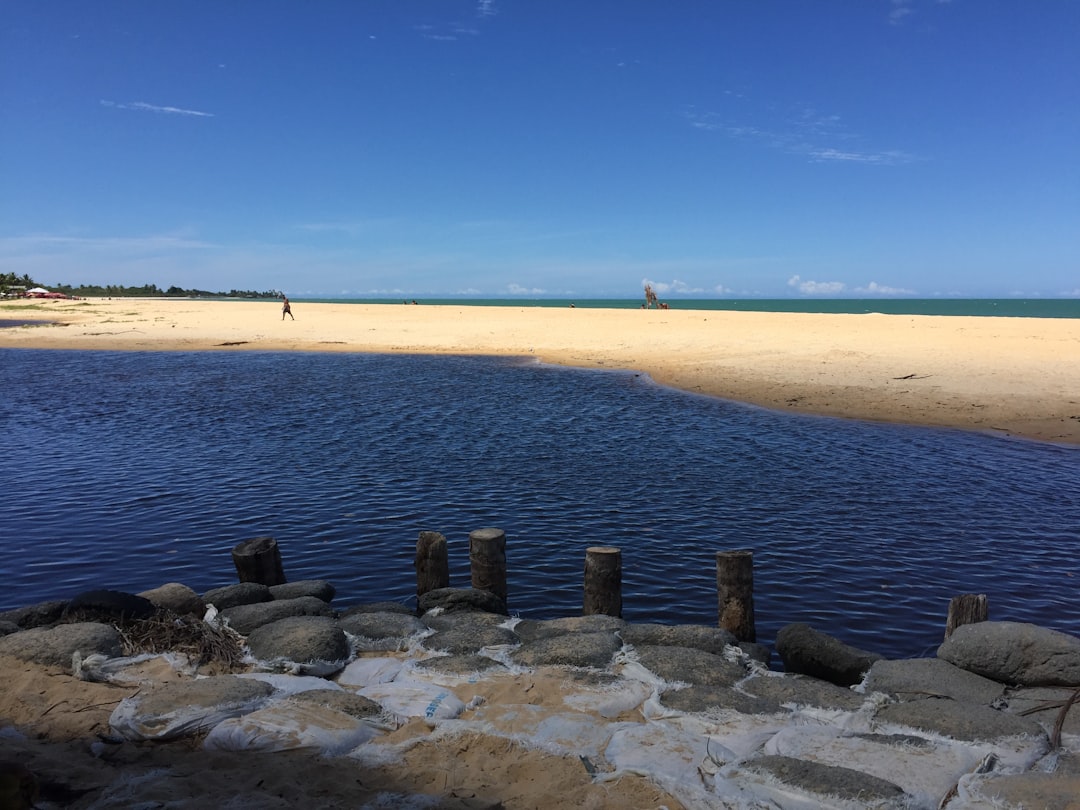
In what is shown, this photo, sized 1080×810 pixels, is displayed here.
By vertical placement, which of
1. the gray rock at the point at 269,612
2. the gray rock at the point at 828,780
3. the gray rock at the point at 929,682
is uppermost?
the gray rock at the point at 828,780

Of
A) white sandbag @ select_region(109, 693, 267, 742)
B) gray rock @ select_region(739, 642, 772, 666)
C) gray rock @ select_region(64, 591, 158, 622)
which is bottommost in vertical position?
gray rock @ select_region(739, 642, 772, 666)

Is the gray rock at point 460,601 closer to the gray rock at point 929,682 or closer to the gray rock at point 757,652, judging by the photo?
the gray rock at point 757,652

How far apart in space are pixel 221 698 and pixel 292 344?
4436cm

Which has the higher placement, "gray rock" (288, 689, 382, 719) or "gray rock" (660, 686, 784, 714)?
"gray rock" (288, 689, 382, 719)

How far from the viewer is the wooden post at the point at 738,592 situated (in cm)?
969

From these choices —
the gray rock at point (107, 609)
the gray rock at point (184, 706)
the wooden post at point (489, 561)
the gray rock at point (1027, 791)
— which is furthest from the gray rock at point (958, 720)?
the gray rock at point (107, 609)

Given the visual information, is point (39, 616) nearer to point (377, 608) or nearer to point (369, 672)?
Result: point (377, 608)

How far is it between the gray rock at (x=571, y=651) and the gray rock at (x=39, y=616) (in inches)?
220

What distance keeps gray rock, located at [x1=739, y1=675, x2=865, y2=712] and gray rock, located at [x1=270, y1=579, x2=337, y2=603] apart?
5.88m

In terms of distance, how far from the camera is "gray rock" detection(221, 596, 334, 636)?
942 centimetres

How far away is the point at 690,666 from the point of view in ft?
27.0

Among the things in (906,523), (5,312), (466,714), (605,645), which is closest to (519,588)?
→ (605,645)

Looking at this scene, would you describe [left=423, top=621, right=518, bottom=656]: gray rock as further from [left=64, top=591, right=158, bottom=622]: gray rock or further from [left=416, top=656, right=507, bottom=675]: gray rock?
[left=64, top=591, right=158, bottom=622]: gray rock

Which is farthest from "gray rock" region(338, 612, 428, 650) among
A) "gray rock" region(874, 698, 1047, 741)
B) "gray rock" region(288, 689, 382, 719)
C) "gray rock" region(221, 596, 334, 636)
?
"gray rock" region(874, 698, 1047, 741)
